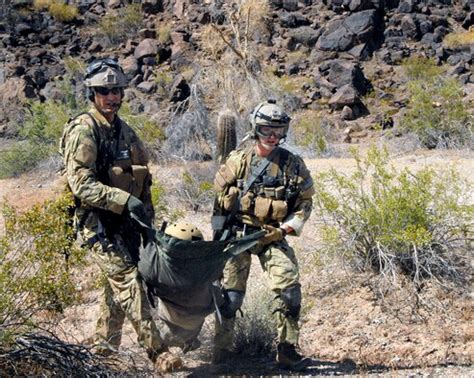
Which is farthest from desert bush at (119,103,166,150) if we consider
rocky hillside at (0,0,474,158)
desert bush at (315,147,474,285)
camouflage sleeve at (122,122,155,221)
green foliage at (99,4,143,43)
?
green foliage at (99,4,143,43)

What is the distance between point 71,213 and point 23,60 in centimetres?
2979

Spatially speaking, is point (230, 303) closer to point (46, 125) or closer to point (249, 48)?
point (46, 125)

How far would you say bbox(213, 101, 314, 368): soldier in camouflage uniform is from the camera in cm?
561

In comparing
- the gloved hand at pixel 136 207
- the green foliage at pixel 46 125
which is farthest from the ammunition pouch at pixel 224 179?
the green foliage at pixel 46 125

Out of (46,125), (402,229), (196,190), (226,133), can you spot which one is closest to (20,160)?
(46,125)

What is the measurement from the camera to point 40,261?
5.33 metres

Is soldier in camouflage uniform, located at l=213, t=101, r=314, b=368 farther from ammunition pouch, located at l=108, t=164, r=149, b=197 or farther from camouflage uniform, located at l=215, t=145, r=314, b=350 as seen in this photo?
ammunition pouch, located at l=108, t=164, r=149, b=197

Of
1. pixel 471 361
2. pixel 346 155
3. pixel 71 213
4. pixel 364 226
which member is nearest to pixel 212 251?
pixel 71 213

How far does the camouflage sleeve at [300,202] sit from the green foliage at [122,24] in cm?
3050

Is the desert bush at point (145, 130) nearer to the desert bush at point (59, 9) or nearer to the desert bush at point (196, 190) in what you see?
the desert bush at point (196, 190)

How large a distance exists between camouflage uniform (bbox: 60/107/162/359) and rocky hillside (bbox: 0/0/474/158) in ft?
48.4

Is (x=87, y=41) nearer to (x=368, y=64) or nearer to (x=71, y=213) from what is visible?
(x=368, y=64)

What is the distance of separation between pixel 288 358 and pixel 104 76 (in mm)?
2128

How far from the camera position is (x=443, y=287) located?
707 cm
